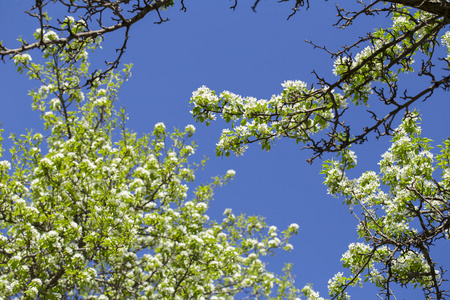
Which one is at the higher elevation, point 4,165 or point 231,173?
point 231,173

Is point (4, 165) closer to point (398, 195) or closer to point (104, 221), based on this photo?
point (104, 221)

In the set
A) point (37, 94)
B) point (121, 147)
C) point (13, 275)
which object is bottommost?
point (13, 275)

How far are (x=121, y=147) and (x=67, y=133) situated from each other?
1637mm

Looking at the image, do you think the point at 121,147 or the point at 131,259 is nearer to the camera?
the point at 131,259

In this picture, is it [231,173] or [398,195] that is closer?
[398,195]

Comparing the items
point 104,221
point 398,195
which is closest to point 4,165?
point 104,221

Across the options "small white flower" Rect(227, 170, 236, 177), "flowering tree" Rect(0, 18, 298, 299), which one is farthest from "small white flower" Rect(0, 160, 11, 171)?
"small white flower" Rect(227, 170, 236, 177)

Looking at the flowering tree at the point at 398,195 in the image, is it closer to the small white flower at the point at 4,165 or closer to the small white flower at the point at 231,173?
the small white flower at the point at 231,173

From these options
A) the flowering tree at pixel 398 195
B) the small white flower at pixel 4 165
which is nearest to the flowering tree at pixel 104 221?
the small white flower at pixel 4 165

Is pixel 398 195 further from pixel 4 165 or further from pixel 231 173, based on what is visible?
pixel 4 165

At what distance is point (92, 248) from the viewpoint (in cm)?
725

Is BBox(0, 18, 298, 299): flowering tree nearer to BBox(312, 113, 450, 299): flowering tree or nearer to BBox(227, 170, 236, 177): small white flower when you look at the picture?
BBox(227, 170, 236, 177): small white flower

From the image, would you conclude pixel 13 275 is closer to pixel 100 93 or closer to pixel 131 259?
pixel 131 259

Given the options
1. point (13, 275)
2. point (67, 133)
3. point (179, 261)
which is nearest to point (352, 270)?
point (179, 261)
